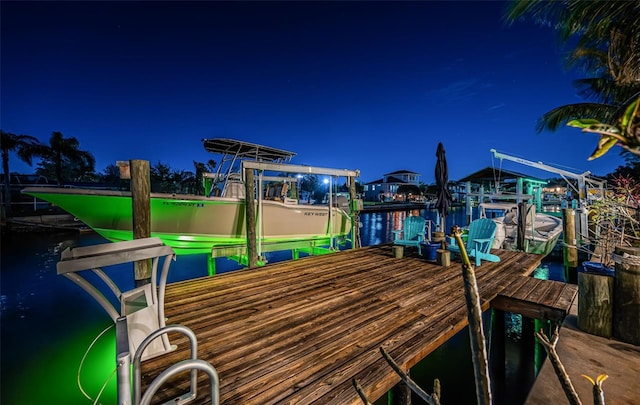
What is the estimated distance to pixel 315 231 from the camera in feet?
29.8

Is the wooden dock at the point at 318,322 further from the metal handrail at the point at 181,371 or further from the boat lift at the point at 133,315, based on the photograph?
the metal handrail at the point at 181,371

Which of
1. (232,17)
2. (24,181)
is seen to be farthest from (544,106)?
(24,181)

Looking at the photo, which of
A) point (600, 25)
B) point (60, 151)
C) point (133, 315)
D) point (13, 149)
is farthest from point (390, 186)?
point (133, 315)

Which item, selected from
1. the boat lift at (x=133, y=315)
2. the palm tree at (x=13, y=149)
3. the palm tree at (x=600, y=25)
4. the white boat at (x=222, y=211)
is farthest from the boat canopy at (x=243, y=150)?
the palm tree at (x=13, y=149)

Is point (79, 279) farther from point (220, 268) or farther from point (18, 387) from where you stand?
point (220, 268)

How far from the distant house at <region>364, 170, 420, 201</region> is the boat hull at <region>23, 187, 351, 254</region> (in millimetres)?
53342

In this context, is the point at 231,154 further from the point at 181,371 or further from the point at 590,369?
the point at 590,369

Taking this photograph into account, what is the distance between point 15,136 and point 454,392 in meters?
34.1

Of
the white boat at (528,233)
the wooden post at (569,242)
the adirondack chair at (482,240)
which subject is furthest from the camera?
the wooden post at (569,242)

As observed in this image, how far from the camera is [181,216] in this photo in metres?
6.62

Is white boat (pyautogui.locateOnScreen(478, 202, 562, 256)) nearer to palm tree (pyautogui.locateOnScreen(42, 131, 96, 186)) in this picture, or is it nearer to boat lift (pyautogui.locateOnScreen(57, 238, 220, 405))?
boat lift (pyautogui.locateOnScreen(57, 238, 220, 405))

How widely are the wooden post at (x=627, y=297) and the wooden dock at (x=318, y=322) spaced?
84 centimetres

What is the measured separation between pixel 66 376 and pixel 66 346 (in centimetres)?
200

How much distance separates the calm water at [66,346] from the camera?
16.1 feet
